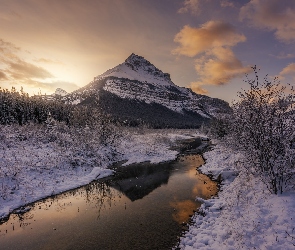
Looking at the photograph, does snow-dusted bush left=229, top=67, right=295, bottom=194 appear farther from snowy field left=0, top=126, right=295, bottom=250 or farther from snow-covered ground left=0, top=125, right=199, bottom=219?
snow-covered ground left=0, top=125, right=199, bottom=219

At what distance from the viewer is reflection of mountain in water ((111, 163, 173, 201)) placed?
2316cm

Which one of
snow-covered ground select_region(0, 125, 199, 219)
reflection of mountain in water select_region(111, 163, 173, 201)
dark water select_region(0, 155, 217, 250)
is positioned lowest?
dark water select_region(0, 155, 217, 250)

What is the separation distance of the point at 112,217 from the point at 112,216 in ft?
0.62

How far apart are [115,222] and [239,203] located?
27.2 ft

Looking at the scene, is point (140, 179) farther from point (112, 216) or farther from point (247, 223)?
point (247, 223)

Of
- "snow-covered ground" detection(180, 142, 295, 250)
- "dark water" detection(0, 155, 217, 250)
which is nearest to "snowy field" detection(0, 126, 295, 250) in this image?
"snow-covered ground" detection(180, 142, 295, 250)

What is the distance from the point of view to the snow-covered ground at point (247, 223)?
427 inches

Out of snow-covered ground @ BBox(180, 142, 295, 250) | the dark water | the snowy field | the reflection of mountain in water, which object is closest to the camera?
snow-covered ground @ BBox(180, 142, 295, 250)

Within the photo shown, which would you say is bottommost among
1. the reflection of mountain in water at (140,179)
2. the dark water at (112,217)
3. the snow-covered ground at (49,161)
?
the dark water at (112,217)

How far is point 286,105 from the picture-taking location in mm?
14422

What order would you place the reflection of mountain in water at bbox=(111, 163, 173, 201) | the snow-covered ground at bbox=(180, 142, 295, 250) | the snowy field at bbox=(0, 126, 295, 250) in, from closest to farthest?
the snow-covered ground at bbox=(180, 142, 295, 250) → the snowy field at bbox=(0, 126, 295, 250) → the reflection of mountain in water at bbox=(111, 163, 173, 201)

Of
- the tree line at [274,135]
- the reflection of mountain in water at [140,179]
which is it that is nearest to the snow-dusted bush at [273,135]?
the tree line at [274,135]

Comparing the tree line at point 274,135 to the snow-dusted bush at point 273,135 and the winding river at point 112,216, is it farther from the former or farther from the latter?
the winding river at point 112,216

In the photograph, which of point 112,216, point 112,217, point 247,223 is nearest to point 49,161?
point 112,216
